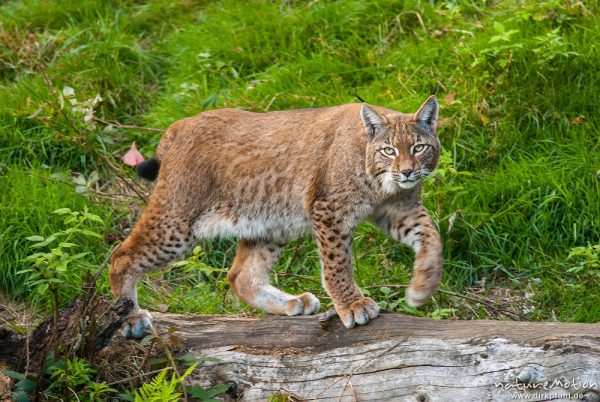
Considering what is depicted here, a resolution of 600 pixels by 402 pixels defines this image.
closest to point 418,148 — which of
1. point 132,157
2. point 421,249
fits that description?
point 421,249

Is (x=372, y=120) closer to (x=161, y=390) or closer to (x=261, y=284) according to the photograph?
(x=261, y=284)

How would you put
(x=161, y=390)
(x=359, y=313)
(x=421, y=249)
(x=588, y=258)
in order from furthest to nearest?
1. (x=588, y=258)
2. (x=421, y=249)
3. (x=359, y=313)
4. (x=161, y=390)

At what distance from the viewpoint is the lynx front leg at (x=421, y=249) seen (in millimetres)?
5423

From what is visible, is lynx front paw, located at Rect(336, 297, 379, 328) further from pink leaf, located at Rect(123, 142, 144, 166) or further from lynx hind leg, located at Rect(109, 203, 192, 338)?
pink leaf, located at Rect(123, 142, 144, 166)

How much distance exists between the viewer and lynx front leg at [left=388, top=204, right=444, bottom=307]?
5423 millimetres

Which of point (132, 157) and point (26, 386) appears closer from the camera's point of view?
point (26, 386)

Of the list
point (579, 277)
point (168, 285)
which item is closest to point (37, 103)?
point (168, 285)

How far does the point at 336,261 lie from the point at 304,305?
1.44 feet

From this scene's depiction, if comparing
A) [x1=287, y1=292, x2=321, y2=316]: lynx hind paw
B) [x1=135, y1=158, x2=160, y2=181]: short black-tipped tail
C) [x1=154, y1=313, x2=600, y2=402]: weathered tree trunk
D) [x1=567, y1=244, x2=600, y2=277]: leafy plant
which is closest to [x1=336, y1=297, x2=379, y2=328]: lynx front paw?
[x1=154, y1=313, x2=600, y2=402]: weathered tree trunk

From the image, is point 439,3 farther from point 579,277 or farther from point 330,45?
point 579,277

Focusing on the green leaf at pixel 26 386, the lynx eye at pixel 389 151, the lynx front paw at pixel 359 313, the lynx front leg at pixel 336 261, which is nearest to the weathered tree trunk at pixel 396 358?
the lynx front paw at pixel 359 313

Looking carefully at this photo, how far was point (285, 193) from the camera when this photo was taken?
611 cm

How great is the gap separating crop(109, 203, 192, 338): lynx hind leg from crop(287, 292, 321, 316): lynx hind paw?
746mm

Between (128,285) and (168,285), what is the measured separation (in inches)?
44.7
